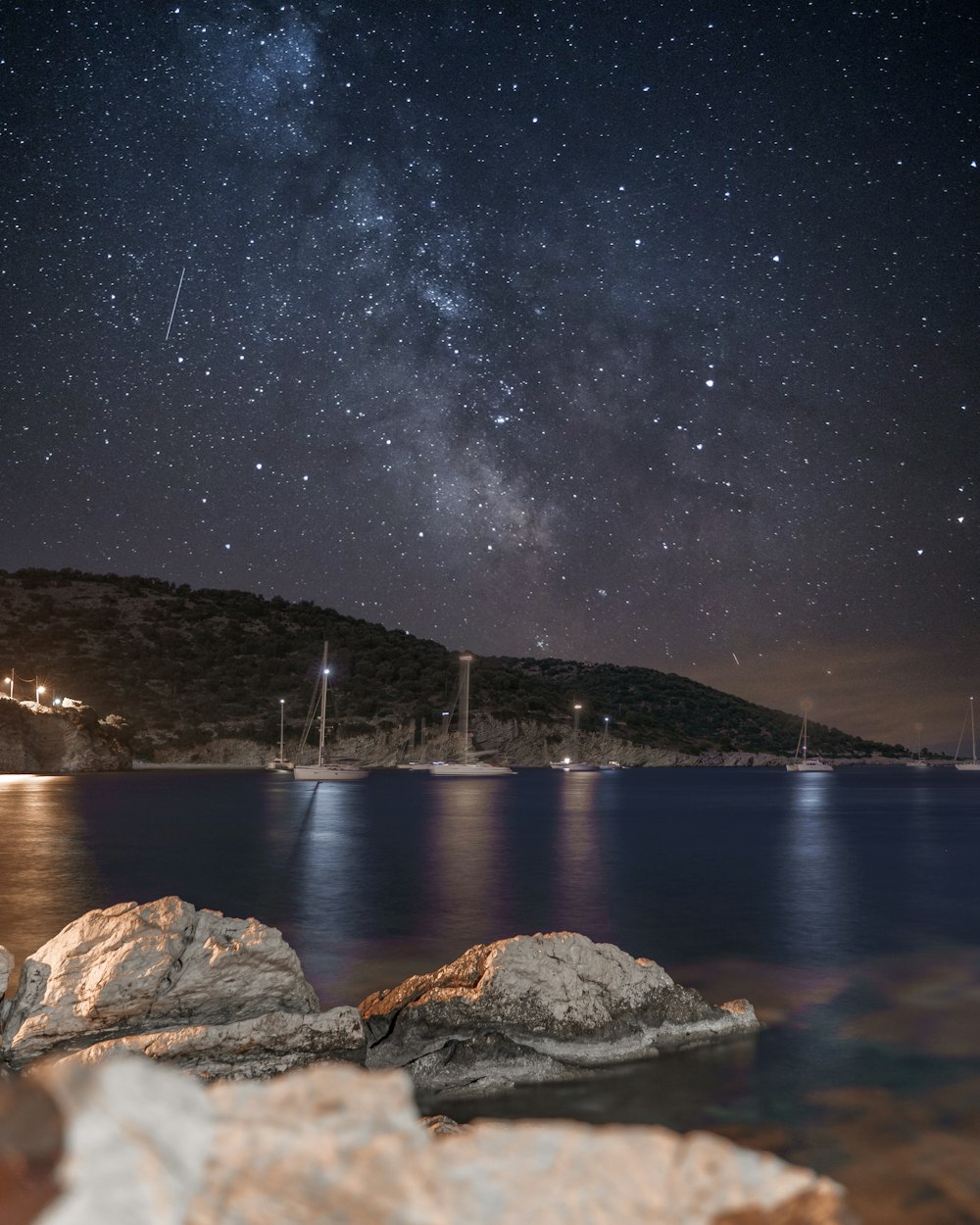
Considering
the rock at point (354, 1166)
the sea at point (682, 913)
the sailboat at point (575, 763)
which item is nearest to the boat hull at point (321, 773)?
the sea at point (682, 913)

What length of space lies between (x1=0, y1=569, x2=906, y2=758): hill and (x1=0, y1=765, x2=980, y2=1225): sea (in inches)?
1396

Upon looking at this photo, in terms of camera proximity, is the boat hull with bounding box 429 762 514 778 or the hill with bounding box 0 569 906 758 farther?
the hill with bounding box 0 569 906 758

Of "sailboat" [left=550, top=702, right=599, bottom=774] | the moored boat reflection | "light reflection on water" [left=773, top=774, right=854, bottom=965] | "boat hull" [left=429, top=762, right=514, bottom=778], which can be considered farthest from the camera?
"sailboat" [left=550, top=702, right=599, bottom=774]

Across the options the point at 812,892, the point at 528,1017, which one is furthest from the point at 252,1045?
the point at 812,892

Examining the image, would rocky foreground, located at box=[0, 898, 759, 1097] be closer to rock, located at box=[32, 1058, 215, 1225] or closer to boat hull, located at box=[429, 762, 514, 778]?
rock, located at box=[32, 1058, 215, 1225]

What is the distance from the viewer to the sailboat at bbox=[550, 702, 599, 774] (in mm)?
97500

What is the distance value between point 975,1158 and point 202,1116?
6.18 metres

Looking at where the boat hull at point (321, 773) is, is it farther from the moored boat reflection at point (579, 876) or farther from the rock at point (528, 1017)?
the rock at point (528, 1017)

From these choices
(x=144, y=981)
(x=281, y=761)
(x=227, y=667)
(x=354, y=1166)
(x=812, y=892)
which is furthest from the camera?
(x=227, y=667)

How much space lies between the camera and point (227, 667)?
88500 mm

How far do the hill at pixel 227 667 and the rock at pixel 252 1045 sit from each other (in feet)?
240

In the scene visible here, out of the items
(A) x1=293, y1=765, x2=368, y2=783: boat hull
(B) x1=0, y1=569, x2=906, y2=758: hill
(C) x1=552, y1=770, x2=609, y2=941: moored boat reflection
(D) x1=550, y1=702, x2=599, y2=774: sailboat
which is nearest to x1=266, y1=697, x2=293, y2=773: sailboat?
(B) x1=0, y1=569, x2=906, y2=758: hill

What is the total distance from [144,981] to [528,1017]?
2.99 meters

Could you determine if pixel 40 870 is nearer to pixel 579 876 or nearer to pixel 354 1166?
pixel 579 876
